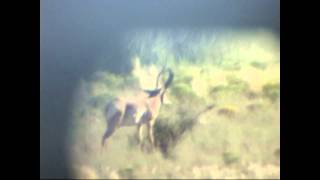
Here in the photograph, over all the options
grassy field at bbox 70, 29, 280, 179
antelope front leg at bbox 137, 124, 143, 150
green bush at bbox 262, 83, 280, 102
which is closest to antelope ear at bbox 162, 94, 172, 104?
grassy field at bbox 70, 29, 280, 179

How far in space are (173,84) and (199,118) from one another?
234 millimetres

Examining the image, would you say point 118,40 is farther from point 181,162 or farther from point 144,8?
point 181,162

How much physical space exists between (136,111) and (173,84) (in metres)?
0.25

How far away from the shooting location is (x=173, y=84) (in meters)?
2.42

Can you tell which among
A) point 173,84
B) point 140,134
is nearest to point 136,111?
point 140,134

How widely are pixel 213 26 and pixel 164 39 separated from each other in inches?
10.9

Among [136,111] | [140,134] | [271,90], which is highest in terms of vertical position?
[271,90]

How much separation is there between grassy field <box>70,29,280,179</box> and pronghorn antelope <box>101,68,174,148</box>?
0.10ft

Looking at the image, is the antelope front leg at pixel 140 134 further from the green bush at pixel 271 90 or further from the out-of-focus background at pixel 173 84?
the green bush at pixel 271 90

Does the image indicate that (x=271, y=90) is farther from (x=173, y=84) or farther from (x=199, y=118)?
(x=173, y=84)

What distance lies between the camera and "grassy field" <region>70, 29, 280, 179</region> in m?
2.40

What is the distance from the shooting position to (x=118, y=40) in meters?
2.42

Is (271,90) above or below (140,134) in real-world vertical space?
above

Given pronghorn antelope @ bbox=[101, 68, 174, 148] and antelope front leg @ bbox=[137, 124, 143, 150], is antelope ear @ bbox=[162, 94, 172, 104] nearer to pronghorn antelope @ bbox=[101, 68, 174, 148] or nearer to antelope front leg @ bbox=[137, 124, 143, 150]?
pronghorn antelope @ bbox=[101, 68, 174, 148]
